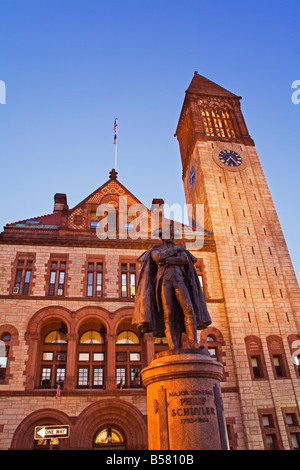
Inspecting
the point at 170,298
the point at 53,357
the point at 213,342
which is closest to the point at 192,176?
the point at 213,342

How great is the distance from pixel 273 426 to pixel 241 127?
26.0 m

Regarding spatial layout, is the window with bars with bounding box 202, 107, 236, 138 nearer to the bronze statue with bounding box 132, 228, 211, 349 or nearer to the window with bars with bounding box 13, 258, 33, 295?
the window with bars with bounding box 13, 258, 33, 295

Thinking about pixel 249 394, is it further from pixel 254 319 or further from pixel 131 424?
pixel 131 424

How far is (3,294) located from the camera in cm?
2197

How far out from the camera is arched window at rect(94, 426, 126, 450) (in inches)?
771

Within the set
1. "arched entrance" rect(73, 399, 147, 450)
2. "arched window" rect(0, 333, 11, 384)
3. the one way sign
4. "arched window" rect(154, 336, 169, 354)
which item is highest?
"arched window" rect(154, 336, 169, 354)

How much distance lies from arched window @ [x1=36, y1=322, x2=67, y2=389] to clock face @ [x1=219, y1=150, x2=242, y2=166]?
19707 millimetres

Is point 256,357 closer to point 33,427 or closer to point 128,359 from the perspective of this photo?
point 128,359

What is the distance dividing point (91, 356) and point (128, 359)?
231 centimetres

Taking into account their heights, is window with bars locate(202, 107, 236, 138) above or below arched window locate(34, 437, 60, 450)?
above

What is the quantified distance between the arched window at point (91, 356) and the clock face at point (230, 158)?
18222mm

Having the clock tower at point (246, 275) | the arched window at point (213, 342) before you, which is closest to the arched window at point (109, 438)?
the clock tower at point (246, 275)

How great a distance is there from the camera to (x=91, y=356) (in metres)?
22.1

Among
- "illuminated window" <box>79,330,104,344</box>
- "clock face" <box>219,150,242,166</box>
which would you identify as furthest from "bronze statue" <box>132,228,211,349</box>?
"clock face" <box>219,150,242,166</box>
